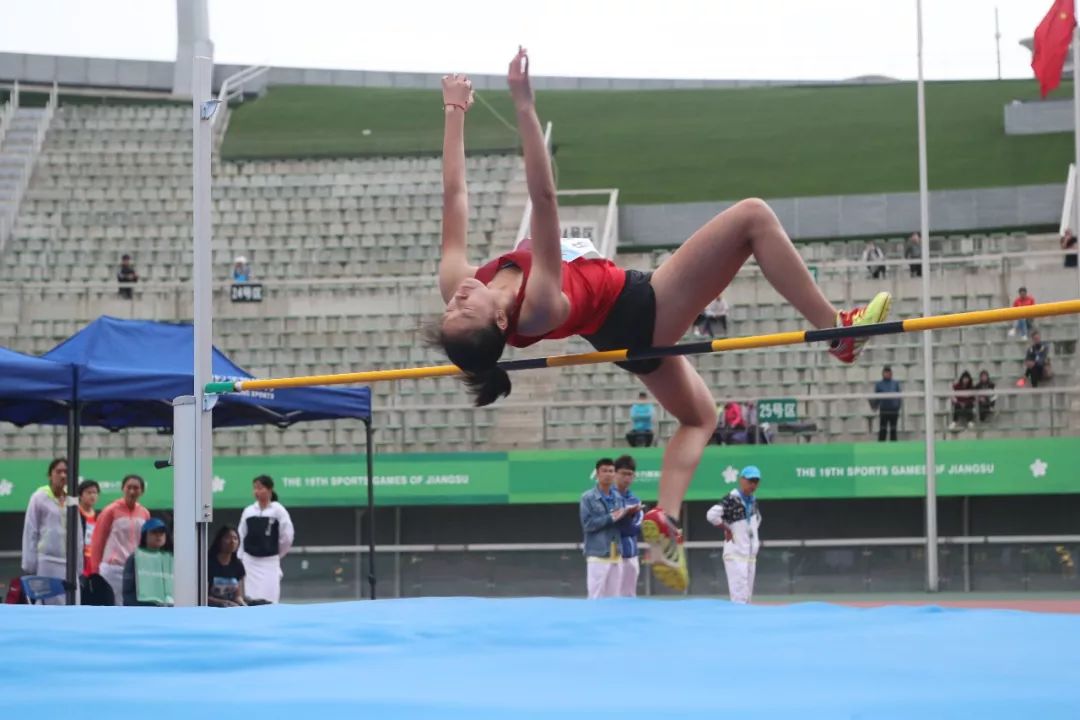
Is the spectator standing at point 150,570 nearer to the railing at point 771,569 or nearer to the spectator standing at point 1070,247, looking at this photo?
the railing at point 771,569

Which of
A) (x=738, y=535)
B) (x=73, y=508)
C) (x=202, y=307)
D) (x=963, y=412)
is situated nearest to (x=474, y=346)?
(x=202, y=307)

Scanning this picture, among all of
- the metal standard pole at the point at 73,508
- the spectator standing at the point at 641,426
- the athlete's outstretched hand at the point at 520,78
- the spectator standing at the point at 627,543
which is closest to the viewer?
the athlete's outstretched hand at the point at 520,78

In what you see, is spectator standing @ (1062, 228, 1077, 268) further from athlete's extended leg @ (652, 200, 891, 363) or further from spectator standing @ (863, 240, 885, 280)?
athlete's extended leg @ (652, 200, 891, 363)

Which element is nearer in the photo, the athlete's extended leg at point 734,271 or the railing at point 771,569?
the athlete's extended leg at point 734,271

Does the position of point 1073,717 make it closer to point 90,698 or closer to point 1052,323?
point 90,698

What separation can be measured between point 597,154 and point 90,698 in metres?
28.4

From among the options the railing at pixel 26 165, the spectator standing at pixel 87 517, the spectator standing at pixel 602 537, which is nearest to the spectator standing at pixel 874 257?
the spectator standing at pixel 602 537

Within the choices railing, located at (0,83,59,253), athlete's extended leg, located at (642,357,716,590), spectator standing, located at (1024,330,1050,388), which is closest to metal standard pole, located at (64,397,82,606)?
athlete's extended leg, located at (642,357,716,590)

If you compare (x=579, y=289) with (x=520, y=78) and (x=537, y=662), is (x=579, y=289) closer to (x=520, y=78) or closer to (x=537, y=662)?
(x=520, y=78)

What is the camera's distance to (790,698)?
334 cm

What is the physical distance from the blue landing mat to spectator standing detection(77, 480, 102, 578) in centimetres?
471

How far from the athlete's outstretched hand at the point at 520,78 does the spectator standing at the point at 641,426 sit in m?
11.4

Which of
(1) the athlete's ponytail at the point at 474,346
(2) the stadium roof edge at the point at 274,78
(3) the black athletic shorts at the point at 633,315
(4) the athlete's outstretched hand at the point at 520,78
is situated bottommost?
(1) the athlete's ponytail at the point at 474,346

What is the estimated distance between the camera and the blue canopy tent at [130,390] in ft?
28.6
